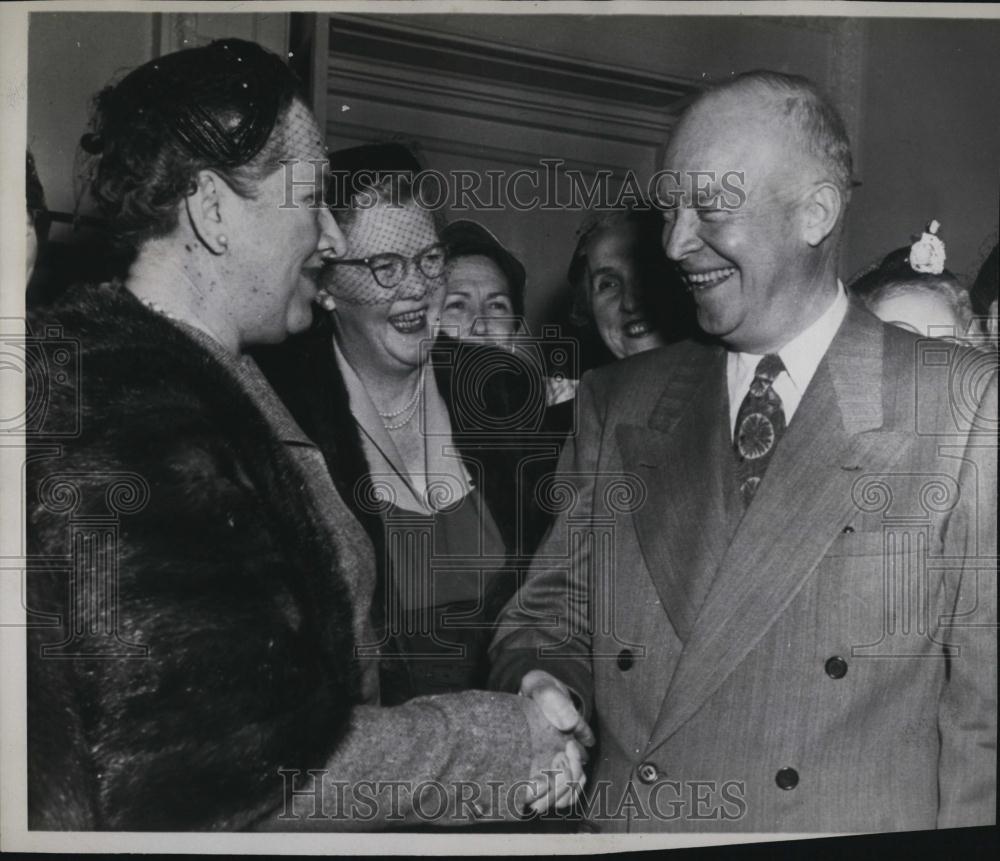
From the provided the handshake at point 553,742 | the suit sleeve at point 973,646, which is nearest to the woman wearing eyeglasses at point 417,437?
the handshake at point 553,742

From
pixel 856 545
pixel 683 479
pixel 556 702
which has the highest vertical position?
pixel 683 479

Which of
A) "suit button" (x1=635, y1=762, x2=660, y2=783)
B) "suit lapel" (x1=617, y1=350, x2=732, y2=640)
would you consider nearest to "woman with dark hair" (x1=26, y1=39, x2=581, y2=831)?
"suit button" (x1=635, y1=762, x2=660, y2=783)

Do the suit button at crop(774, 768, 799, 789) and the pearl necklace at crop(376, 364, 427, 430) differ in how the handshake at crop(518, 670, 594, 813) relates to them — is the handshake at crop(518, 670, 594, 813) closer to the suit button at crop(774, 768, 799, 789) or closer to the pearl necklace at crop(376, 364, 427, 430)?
the suit button at crop(774, 768, 799, 789)

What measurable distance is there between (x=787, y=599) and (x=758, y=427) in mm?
296

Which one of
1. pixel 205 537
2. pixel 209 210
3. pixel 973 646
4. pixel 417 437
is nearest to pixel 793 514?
pixel 973 646

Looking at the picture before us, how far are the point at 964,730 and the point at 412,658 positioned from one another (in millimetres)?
946

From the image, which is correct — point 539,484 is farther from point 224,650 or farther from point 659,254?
point 224,650

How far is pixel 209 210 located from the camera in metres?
2.07

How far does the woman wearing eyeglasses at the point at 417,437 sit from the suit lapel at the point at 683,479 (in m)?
0.19

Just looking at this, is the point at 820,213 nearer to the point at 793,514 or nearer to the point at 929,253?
the point at 929,253

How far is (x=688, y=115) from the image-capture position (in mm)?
2205

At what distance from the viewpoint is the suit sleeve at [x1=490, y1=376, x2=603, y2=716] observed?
221 centimetres

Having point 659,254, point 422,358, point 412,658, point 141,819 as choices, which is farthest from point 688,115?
point 141,819

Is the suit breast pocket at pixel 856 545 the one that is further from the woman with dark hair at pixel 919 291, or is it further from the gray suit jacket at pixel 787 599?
the woman with dark hair at pixel 919 291
